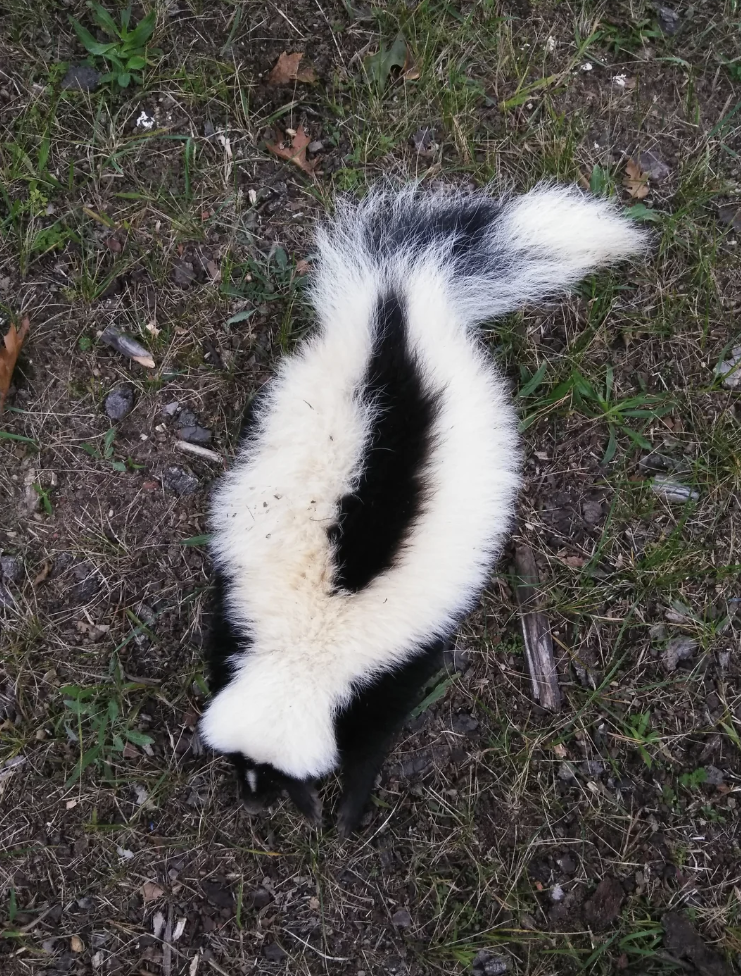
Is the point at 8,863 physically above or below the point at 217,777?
below

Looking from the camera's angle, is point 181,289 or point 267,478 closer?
point 267,478

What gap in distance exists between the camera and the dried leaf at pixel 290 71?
9.88ft

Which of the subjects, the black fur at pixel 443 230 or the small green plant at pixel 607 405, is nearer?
the black fur at pixel 443 230

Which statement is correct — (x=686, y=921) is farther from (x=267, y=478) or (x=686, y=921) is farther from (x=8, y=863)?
(x=8, y=863)

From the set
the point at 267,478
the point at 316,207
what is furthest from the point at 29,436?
the point at 316,207

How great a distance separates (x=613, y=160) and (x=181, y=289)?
200 centimetres

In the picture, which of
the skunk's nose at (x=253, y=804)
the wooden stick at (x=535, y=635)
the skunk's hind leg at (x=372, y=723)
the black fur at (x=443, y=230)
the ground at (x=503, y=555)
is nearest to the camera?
the skunk's hind leg at (x=372, y=723)

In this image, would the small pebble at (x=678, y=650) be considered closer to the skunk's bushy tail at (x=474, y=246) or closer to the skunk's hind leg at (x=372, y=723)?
the skunk's hind leg at (x=372, y=723)

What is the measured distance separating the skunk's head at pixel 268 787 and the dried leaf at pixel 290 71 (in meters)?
2.79

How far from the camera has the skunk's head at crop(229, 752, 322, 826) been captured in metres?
2.49

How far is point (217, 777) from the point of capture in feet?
9.45

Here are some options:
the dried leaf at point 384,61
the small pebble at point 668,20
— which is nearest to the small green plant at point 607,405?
the dried leaf at point 384,61

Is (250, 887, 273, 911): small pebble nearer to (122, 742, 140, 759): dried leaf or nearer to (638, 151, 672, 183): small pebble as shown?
(122, 742, 140, 759): dried leaf

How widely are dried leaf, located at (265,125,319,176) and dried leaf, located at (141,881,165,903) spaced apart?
10.1ft
